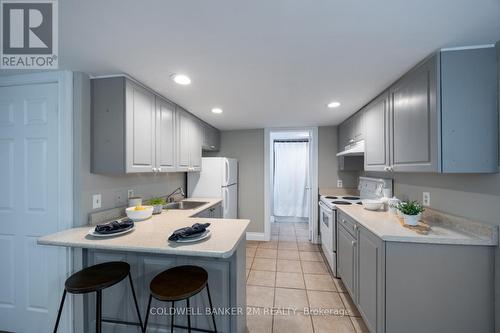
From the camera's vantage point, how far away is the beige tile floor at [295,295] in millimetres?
1739

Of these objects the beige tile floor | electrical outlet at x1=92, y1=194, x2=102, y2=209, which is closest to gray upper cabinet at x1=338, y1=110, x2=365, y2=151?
the beige tile floor

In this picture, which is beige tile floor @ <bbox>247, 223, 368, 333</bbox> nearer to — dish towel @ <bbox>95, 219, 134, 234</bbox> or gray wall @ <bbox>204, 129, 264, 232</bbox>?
gray wall @ <bbox>204, 129, 264, 232</bbox>

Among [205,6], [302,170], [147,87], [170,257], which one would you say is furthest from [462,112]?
[302,170]

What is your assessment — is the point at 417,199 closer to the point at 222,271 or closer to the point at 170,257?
the point at 222,271

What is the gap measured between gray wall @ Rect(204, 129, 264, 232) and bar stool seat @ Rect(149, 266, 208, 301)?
2522 mm

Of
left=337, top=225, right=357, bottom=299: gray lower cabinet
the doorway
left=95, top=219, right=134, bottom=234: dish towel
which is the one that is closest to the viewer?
left=95, top=219, right=134, bottom=234: dish towel

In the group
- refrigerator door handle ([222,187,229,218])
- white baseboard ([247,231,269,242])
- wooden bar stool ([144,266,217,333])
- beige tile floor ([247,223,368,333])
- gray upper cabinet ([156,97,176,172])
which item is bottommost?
beige tile floor ([247,223,368,333])

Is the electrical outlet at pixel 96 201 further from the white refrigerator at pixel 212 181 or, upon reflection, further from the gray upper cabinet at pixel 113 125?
the white refrigerator at pixel 212 181

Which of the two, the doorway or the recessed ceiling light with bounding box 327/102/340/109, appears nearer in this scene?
the recessed ceiling light with bounding box 327/102/340/109

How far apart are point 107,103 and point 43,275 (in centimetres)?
152

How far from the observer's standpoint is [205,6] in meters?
0.93

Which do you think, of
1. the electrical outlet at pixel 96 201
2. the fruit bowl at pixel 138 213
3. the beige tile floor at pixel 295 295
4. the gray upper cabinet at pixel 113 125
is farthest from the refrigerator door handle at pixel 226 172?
the electrical outlet at pixel 96 201

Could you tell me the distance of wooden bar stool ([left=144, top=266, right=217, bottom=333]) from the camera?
112cm

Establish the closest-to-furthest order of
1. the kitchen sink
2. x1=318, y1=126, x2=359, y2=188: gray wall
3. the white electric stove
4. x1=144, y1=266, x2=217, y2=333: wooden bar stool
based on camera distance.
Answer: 1. x1=144, y1=266, x2=217, y2=333: wooden bar stool
2. the white electric stove
3. the kitchen sink
4. x1=318, y1=126, x2=359, y2=188: gray wall
